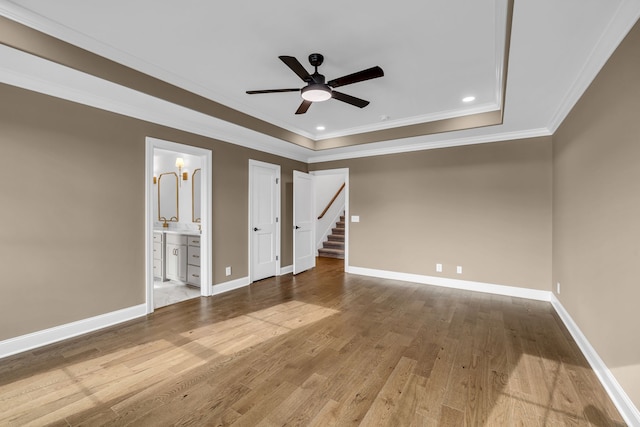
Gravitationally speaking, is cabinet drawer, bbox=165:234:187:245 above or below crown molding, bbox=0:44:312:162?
below

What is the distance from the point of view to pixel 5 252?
8.23ft

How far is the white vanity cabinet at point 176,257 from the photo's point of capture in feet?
15.7

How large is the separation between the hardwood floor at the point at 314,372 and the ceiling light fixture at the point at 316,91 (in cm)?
243

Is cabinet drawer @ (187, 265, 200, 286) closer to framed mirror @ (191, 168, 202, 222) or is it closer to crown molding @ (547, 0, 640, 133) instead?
framed mirror @ (191, 168, 202, 222)

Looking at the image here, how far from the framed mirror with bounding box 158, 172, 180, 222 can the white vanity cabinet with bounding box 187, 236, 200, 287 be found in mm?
1346

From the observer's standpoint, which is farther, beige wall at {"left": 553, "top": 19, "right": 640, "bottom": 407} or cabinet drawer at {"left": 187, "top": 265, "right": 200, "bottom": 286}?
cabinet drawer at {"left": 187, "top": 265, "right": 200, "bottom": 286}

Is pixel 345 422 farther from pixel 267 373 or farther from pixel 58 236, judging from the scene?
pixel 58 236

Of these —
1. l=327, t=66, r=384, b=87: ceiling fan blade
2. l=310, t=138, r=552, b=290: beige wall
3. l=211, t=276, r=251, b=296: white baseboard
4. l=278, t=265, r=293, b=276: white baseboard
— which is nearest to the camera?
l=327, t=66, r=384, b=87: ceiling fan blade

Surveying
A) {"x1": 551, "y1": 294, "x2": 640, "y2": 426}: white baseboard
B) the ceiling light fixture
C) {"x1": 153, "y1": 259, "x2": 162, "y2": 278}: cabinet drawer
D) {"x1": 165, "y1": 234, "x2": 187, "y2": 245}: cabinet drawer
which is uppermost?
the ceiling light fixture

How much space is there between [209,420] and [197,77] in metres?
3.20

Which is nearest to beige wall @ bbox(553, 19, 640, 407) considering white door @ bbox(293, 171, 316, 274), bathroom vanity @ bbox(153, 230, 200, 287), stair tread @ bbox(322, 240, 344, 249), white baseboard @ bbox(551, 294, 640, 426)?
white baseboard @ bbox(551, 294, 640, 426)

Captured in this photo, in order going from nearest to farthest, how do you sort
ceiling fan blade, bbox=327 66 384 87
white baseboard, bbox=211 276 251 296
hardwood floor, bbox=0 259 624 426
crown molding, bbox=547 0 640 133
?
crown molding, bbox=547 0 640 133 < hardwood floor, bbox=0 259 624 426 < ceiling fan blade, bbox=327 66 384 87 < white baseboard, bbox=211 276 251 296

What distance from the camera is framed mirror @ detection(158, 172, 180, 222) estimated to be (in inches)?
226

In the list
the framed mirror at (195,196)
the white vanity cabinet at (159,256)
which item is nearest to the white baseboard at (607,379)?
the framed mirror at (195,196)
